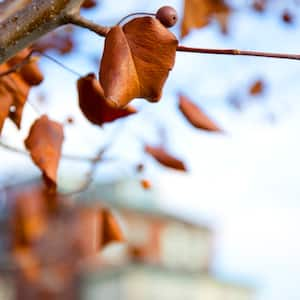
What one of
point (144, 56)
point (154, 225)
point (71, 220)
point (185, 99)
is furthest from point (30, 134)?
point (154, 225)

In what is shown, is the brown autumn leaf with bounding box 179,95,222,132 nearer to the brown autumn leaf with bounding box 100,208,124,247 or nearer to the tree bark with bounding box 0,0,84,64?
the tree bark with bounding box 0,0,84,64

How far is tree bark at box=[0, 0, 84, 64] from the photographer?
0.83m

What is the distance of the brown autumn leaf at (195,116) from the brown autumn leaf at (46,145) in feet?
0.60

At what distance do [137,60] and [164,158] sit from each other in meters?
0.56

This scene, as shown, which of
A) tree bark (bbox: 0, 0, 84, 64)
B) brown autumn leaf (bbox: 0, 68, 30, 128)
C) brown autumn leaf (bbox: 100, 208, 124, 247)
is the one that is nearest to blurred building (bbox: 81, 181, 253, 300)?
brown autumn leaf (bbox: 100, 208, 124, 247)

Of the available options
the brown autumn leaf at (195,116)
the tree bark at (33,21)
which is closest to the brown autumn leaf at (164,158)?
the brown autumn leaf at (195,116)

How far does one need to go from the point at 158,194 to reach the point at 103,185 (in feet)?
4.07

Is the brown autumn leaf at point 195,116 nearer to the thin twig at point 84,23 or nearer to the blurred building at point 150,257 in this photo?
the thin twig at point 84,23

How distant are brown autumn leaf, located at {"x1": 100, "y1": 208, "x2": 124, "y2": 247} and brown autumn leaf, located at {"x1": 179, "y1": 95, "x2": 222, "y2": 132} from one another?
0.54 meters

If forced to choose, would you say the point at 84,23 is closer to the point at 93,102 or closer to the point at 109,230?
the point at 93,102

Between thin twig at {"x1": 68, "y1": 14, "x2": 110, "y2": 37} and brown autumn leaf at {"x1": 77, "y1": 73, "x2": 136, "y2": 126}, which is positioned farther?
brown autumn leaf at {"x1": 77, "y1": 73, "x2": 136, "y2": 126}

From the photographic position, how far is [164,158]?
134 centimetres

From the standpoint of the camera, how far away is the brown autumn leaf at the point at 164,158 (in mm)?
1291

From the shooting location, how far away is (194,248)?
14.2 m
